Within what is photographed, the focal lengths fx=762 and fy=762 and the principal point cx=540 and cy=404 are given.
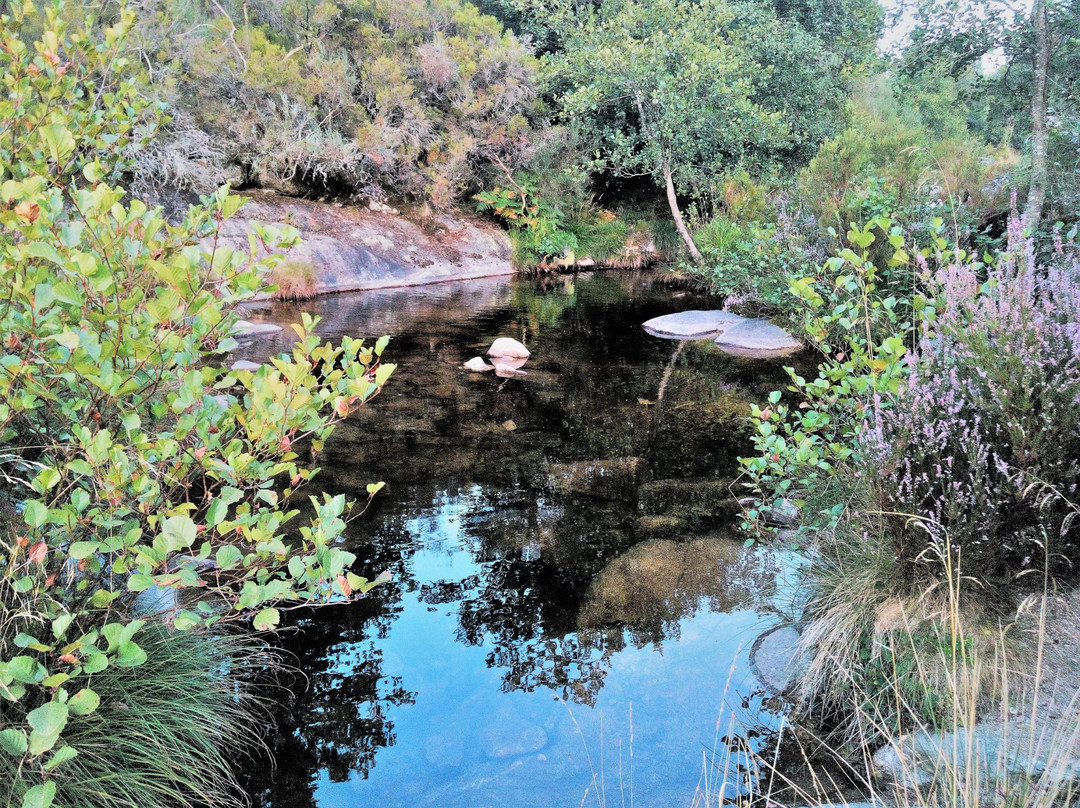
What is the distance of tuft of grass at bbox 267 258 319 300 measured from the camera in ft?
40.8

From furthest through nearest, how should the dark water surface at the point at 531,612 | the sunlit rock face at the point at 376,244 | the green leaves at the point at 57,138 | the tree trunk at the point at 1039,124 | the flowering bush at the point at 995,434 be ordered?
the sunlit rock face at the point at 376,244, the tree trunk at the point at 1039,124, the dark water surface at the point at 531,612, the flowering bush at the point at 995,434, the green leaves at the point at 57,138

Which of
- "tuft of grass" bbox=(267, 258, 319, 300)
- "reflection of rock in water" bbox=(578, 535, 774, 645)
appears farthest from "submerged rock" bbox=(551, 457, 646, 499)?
"tuft of grass" bbox=(267, 258, 319, 300)

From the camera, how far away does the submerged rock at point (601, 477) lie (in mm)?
5430

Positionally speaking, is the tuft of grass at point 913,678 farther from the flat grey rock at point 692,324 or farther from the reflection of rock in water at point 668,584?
the flat grey rock at point 692,324

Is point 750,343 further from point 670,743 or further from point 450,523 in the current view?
point 670,743

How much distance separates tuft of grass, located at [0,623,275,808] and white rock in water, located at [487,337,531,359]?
6.52 m

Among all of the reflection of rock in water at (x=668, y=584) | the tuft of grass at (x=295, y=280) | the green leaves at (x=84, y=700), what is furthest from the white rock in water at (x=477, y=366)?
the green leaves at (x=84, y=700)

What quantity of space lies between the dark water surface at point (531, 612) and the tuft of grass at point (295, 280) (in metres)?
5.54

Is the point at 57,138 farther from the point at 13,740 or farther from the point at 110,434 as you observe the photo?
the point at 13,740

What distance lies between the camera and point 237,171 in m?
14.3

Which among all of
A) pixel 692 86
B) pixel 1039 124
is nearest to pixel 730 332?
pixel 1039 124

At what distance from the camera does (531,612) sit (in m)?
3.90

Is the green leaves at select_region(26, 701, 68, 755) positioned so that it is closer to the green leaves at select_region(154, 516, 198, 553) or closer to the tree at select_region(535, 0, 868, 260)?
the green leaves at select_region(154, 516, 198, 553)

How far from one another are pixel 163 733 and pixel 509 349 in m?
7.11
